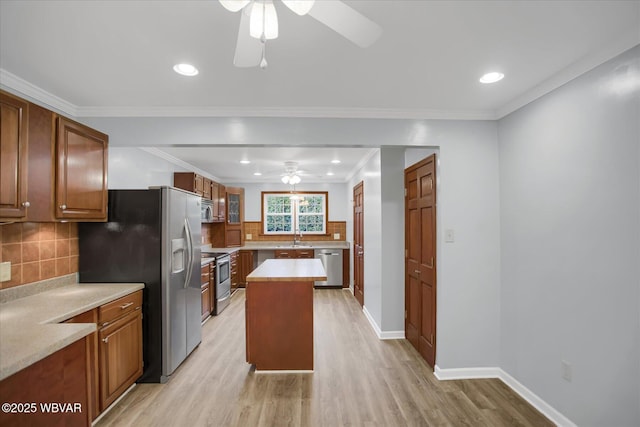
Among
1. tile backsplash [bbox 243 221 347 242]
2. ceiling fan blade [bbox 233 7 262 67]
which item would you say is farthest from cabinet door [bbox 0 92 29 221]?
tile backsplash [bbox 243 221 347 242]

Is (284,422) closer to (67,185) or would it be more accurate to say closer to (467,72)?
(67,185)

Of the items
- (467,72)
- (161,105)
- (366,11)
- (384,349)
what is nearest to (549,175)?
(467,72)

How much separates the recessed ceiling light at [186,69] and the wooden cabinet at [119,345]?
170cm

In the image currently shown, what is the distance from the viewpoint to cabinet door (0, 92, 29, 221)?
1.78 meters

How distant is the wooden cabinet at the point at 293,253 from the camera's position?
6594mm

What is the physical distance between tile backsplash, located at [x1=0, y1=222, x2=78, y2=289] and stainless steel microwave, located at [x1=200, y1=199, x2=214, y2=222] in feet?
8.28

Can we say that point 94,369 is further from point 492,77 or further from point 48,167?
point 492,77

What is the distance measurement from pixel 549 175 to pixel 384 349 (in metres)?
2.37

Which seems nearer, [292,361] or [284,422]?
[284,422]

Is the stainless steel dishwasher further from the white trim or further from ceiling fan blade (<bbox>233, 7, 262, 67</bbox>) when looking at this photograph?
ceiling fan blade (<bbox>233, 7, 262, 67</bbox>)

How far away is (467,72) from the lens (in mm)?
2107

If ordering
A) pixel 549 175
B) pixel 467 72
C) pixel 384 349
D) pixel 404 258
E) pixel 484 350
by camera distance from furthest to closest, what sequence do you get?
pixel 404 258
pixel 384 349
pixel 484 350
pixel 549 175
pixel 467 72

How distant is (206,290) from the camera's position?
442cm

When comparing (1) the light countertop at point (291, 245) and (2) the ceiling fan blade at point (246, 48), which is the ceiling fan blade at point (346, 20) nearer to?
(2) the ceiling fan blade at point (246, 48)
